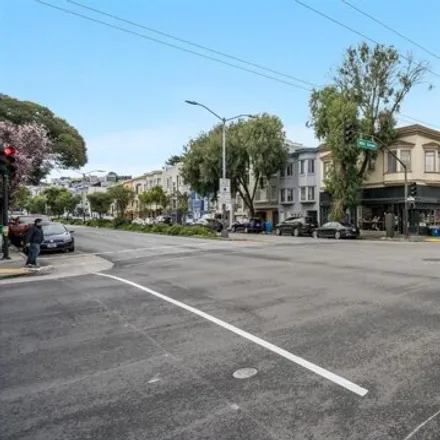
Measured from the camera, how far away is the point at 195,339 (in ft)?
22.0

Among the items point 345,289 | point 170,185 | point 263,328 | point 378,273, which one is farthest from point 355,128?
point 170,185

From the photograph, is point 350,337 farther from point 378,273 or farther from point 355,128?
point 355,128

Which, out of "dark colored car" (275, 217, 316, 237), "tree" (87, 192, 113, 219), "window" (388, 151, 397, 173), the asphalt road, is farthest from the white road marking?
"tree" (87, 192, 113, 219)

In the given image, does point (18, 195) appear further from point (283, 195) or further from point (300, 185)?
point (283, 195)

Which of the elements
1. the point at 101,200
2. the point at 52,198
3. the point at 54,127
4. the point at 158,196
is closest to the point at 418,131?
the point at 54,127

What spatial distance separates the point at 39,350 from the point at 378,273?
8999mm

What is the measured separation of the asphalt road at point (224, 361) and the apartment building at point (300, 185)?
139ft

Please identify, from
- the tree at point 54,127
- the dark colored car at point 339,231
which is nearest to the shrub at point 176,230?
the tree at point 54,127

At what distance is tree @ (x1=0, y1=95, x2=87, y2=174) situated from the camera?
42.6 metres

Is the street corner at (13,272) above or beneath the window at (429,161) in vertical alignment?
beneath

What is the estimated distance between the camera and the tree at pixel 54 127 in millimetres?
42625

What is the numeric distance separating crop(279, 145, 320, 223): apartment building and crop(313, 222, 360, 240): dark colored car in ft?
38.3

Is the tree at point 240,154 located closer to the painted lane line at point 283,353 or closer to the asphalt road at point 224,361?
the asphalt road at point 224,361

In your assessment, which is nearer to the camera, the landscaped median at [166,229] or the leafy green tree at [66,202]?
the landscaped median at [166,229]
